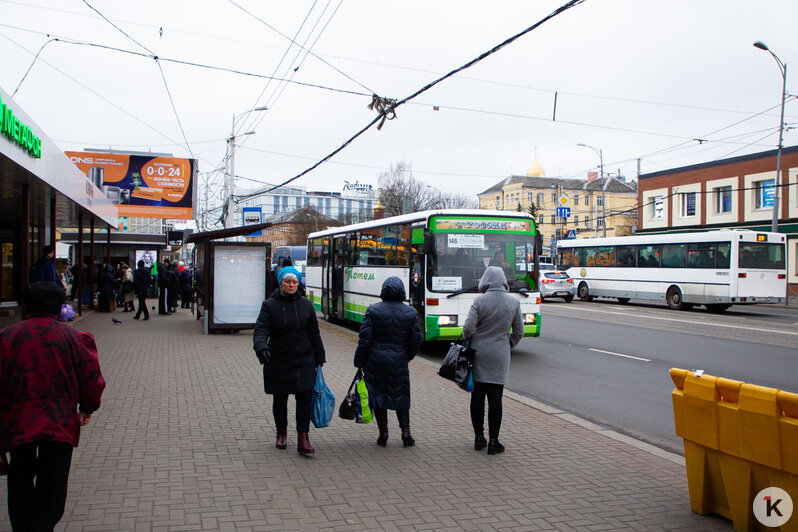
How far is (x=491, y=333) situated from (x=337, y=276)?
13.6m

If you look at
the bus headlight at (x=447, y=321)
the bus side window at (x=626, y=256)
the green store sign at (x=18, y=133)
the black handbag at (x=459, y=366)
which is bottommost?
the bus headlight at (x=447, y=321)

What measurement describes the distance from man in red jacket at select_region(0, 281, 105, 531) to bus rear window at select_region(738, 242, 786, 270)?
24.9 meters

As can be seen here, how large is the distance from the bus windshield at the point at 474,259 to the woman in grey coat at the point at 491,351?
6664 millimetres

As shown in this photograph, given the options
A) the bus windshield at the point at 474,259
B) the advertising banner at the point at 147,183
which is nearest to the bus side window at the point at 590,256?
the advertising banner at the point at 147,183

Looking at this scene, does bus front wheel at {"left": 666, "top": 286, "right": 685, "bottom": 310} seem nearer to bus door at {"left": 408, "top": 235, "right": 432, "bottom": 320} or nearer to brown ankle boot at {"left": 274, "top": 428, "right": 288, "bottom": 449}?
bus door at {"left": 408, "top": 235, "right": 432, "bottom": 320}

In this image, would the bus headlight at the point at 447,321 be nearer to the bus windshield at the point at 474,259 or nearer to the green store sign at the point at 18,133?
the bus windshield at the point at 474,259

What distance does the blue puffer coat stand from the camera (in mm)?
6352

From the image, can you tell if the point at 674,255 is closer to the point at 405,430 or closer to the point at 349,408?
the point at 405,430

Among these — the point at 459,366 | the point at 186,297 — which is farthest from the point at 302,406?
the point at 186,297

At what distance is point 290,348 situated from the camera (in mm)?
6020

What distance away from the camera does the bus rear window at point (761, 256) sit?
24.5 meters

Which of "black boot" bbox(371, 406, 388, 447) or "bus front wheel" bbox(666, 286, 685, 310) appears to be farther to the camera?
"bus front wheel" bbox(666, 286, 685, 310)

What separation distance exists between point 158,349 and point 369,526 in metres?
9.78

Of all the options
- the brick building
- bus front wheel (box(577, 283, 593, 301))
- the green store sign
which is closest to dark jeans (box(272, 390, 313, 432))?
the green store sign
